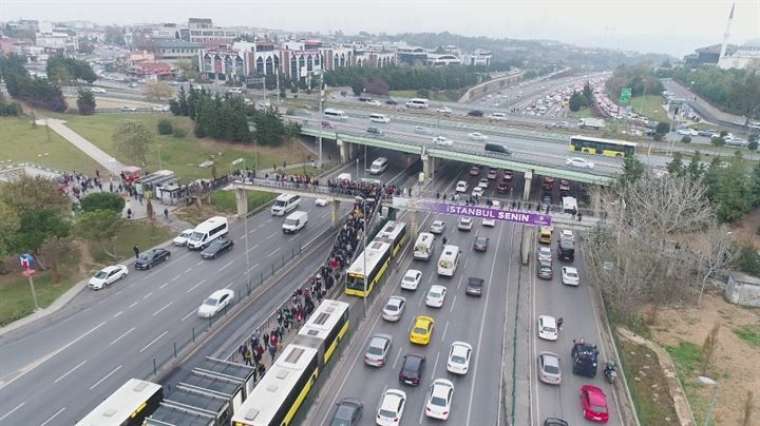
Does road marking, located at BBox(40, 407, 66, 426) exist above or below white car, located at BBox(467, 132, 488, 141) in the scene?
below

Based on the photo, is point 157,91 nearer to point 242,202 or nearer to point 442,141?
point 242,202

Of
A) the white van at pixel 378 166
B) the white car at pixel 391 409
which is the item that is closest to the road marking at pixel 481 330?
the white car at pixel 391 409

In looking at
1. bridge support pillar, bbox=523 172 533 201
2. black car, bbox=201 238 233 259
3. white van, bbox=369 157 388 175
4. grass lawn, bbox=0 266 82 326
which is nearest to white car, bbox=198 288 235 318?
black car, bbox=201 238 233 259

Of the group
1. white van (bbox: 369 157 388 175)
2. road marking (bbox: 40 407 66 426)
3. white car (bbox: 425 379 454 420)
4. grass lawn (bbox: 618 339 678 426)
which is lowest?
road marking (bbox: 40 407 66 426)

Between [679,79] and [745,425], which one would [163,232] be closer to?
[745,425]

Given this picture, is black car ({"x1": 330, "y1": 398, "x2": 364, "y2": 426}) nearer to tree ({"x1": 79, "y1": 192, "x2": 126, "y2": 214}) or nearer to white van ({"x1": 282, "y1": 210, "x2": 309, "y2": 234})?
white van ({"x1": 282, "y1": 210, "x2": 309, "y2": 234})
